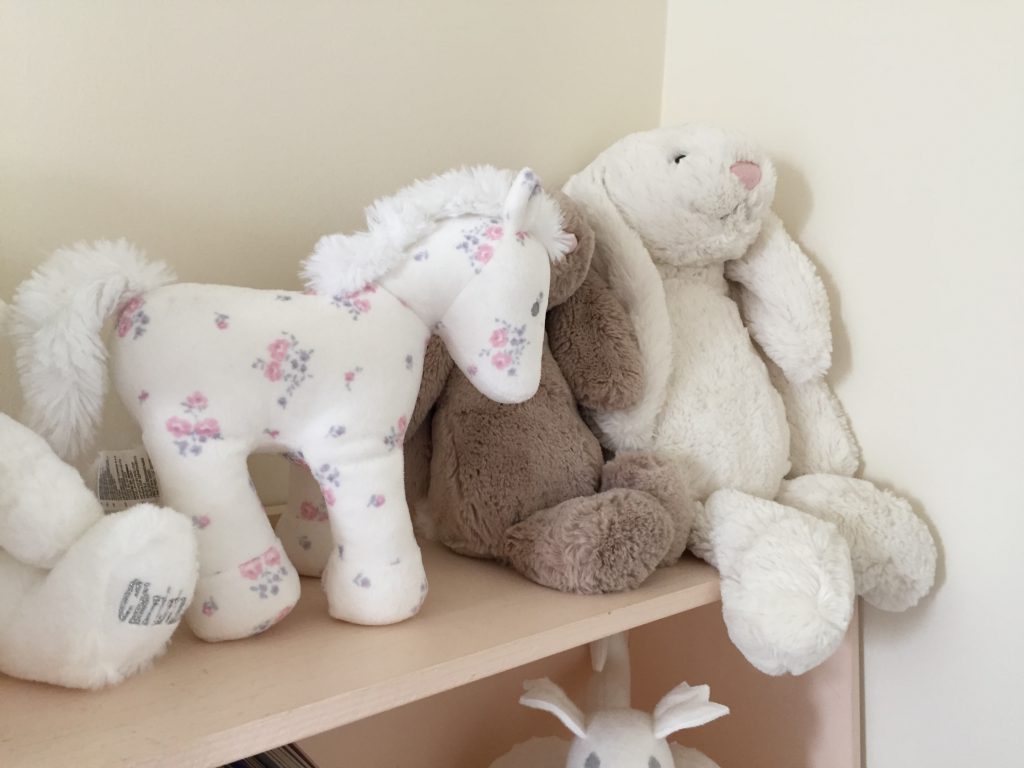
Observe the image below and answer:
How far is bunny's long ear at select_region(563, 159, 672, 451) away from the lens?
779 millimetres

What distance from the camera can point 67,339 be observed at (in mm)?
497

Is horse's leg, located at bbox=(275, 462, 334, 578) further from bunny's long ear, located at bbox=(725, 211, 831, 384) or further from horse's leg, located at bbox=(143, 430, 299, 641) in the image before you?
bunny's long ear, located at bbox=(725, 211, 831, 384)

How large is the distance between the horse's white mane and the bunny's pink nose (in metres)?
0.30

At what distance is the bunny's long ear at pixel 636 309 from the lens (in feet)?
2.56

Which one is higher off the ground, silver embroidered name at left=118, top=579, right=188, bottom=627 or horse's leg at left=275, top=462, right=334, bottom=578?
silver embroidered name at left=118, top=579, right=188, bottom=627

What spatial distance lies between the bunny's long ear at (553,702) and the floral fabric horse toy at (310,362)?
22cm

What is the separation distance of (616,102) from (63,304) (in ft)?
2.30

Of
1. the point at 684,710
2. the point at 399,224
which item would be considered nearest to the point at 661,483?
the point at 684,710

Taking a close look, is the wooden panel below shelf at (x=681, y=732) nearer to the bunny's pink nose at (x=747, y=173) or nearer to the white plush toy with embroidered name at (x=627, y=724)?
the white plush toy with embroidered name at (x=627, y=724)

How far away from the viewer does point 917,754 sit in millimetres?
843

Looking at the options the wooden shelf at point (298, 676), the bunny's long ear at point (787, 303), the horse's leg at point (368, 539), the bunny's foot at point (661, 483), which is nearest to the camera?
the wooden shelf at point (298, 676)

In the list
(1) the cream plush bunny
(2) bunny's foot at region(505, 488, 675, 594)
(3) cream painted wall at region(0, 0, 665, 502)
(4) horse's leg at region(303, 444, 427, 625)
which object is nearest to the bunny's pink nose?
(1) the cream plush bunny

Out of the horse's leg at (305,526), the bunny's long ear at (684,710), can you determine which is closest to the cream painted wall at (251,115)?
the horse's leg at (305,526)

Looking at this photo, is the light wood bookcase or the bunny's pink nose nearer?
the light wood bookcase
